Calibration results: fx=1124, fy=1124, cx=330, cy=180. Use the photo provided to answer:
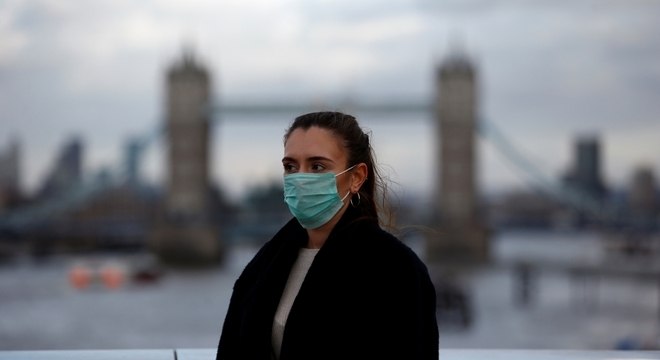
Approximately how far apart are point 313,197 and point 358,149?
7cm

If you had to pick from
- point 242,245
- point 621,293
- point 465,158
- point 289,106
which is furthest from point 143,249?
point 621,293

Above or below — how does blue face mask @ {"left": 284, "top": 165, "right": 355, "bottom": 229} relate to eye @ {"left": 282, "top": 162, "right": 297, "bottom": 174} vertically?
below

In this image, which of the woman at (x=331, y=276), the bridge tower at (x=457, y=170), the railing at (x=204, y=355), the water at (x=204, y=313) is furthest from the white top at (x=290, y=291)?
the bridge tower at (x=457, y=170)

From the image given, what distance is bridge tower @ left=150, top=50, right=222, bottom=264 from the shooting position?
28750mm

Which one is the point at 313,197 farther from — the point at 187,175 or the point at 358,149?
the point at 187,175

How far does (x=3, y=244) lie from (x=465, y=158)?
538 inches

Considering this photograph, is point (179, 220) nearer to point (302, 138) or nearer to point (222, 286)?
point (222, 286)

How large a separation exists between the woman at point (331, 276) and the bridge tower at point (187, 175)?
27433 millimetres

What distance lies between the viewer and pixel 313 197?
92 cm

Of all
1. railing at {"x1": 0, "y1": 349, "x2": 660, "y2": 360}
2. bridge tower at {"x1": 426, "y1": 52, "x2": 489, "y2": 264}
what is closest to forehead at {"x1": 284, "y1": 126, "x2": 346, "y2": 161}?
railing at {"x1": 0, "y1": 349, "x2": 660, "y2": 360}

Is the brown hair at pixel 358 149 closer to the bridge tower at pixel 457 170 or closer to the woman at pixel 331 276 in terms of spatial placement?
the woman at pixel 331 276

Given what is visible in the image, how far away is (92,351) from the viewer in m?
1.06

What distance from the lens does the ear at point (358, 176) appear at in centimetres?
98

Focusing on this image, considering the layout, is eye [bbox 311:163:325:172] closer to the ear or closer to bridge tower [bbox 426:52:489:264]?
the ear
